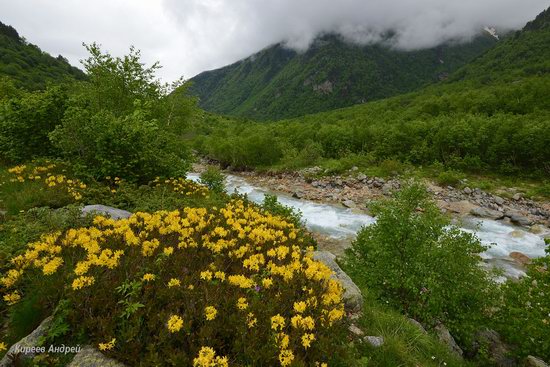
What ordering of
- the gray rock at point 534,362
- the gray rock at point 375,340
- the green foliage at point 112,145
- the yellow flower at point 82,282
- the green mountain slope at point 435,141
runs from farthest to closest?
the green mountain slope at point 435,141 < the green foliage at point 112,145 < the gray rock at point 534,362 < the gray rock at point 375,340 < the yellow flower at point 82,282

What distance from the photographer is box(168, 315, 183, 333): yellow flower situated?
9.84ft

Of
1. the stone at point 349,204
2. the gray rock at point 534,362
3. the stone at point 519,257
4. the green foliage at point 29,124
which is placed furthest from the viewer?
the stone at point 349,204

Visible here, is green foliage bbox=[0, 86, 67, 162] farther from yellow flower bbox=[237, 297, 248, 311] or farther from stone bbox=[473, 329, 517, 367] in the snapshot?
stone bbox=[473, 329, 517, 367]

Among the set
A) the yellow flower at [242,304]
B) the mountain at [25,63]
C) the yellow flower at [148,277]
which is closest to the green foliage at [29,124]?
the yellow flower at [148,277]

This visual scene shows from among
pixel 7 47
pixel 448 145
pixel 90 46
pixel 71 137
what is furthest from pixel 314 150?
pixel 7 47

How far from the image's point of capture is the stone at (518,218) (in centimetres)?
1945

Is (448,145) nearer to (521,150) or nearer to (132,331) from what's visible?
(521,150)

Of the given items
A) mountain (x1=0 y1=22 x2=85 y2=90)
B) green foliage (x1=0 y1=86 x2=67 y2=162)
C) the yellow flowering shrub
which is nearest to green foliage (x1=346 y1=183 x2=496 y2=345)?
the yellow flowering shrub

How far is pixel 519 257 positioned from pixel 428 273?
36.5 ft

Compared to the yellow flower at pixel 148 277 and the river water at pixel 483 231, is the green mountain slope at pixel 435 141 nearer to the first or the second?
the river water at pixel 483 231

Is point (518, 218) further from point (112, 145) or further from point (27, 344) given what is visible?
point (27, 344)

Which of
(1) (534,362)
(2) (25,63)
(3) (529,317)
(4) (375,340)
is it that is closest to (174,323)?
(4) (375,340)

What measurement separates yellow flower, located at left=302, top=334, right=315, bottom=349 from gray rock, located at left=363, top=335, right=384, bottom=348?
1728 mm

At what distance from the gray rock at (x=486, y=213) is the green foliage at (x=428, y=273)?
15.7m
